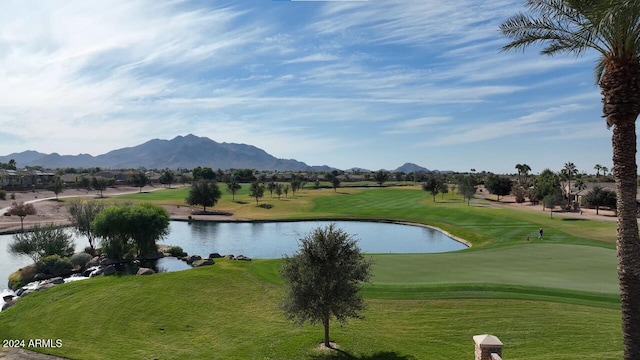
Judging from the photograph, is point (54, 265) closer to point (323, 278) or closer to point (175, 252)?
point (175, 252)

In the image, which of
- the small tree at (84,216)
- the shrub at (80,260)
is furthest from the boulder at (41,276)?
the small tree at (84,216)

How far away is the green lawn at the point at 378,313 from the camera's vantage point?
67.3ft

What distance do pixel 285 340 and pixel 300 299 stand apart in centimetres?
334

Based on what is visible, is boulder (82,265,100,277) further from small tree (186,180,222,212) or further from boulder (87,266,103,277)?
small tree (186,180,222,212)

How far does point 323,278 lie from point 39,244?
39.3 m

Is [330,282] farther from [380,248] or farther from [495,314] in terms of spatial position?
[380,248]

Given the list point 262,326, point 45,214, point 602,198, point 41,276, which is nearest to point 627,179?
point 262,326

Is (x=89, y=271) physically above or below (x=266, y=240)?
→ below

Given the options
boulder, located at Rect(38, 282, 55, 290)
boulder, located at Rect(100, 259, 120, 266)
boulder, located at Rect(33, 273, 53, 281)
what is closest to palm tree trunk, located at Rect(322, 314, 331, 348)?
boulder, located at Rect(38, 282, 55, 290)

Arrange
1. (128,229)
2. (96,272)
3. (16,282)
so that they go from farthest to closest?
(128,229) < (96,272) < (16,282)

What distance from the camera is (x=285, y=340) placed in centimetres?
2197

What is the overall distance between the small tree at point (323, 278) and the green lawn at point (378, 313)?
2.14m

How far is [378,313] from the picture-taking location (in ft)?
83.6

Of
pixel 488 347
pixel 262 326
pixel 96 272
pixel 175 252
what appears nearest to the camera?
pixel 488 347
